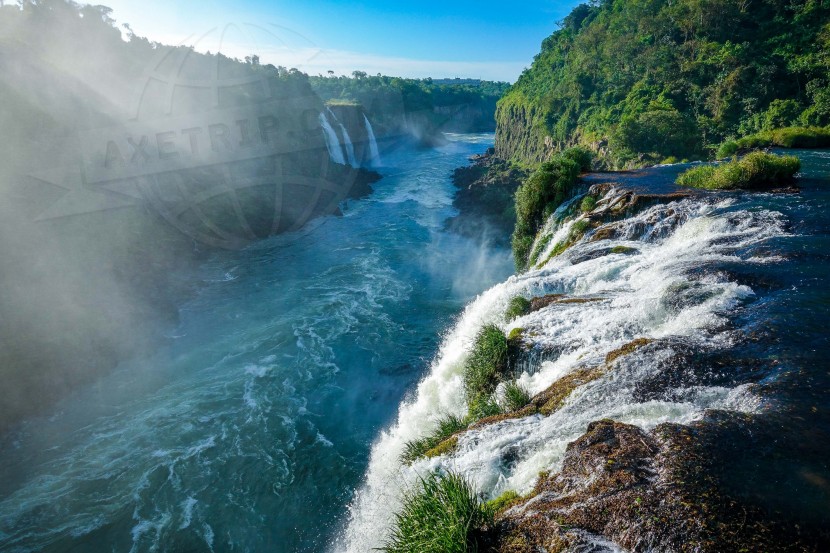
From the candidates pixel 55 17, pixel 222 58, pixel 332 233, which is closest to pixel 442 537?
pixel 332 233

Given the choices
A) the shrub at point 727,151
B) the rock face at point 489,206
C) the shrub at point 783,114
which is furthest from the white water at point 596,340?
the rock face at point 489,206

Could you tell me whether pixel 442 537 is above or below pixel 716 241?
below

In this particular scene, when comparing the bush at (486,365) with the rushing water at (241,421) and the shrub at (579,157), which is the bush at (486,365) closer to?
the rushing water at (241,421)

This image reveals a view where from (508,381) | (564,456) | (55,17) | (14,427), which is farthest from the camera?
(55,17)

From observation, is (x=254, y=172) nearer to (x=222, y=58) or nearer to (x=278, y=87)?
(x=278, y=87)

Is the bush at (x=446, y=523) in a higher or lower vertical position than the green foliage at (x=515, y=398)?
higher

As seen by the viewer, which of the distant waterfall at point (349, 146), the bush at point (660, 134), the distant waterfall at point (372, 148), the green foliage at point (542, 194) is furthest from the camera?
the distant waterfall at point (372, 148)

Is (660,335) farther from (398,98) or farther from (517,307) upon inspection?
(398,98)

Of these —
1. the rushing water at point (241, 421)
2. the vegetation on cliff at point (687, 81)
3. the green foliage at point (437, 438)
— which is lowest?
the rushing water at point (241, 421)
